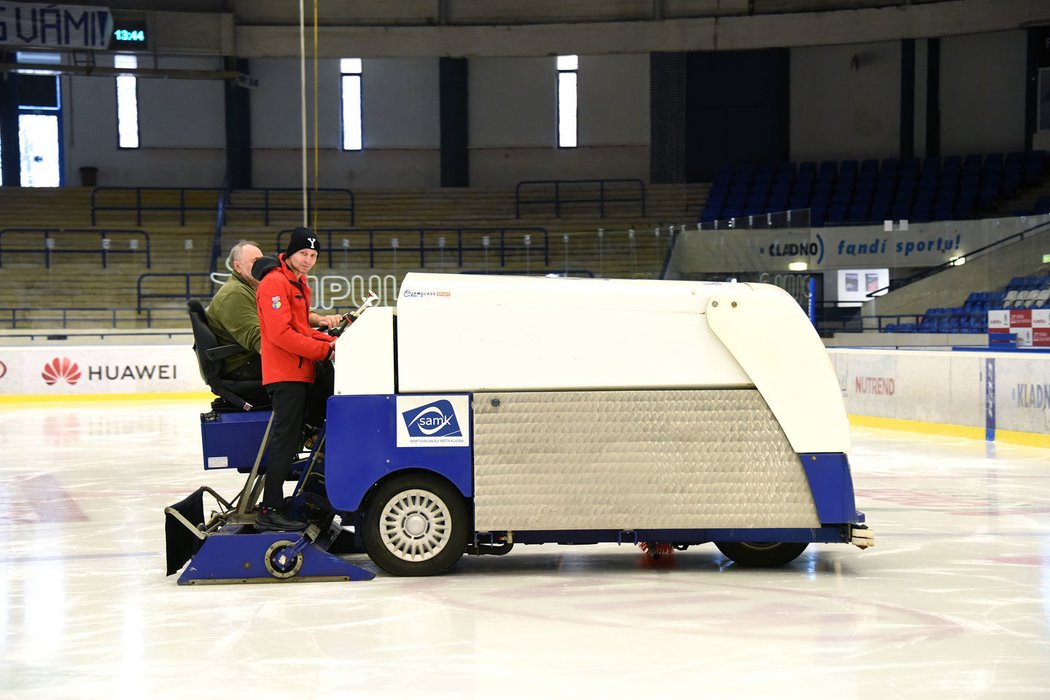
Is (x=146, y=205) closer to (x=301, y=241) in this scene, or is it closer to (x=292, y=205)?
(x=292, y=205)

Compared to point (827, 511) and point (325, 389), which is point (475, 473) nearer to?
point (325, 389)

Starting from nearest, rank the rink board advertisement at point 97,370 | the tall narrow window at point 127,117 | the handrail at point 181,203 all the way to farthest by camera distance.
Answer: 1. the rink board advertisement at point 97,370
2. the handrail at point 181,203
3. the tall narrow window at point 127,117

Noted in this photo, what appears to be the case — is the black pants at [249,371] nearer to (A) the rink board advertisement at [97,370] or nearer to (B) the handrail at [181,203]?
(A) the rink board advertisement at [97,370]

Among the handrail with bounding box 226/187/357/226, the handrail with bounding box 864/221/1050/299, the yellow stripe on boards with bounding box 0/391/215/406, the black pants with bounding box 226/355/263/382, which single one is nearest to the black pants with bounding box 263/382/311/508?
the black pants with bounding box 226/355/263/382

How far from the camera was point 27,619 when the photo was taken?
507 cm

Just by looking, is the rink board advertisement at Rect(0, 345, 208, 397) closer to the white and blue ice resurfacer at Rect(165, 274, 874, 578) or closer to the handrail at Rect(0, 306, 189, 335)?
the handrail at Rect(0, 306, 189, 335)

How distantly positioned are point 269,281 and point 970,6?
24.0 m

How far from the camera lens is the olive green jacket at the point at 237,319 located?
596cm

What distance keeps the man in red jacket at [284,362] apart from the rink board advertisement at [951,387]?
26.8ft

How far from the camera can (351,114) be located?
104 ft

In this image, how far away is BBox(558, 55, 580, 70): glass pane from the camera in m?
31.6

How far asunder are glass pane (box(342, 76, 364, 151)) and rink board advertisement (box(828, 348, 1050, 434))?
1866 cm

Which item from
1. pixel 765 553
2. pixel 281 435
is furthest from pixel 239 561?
pixel 765 553

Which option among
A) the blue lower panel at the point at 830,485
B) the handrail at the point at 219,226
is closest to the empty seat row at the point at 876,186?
the handrail at the point at 219,226
